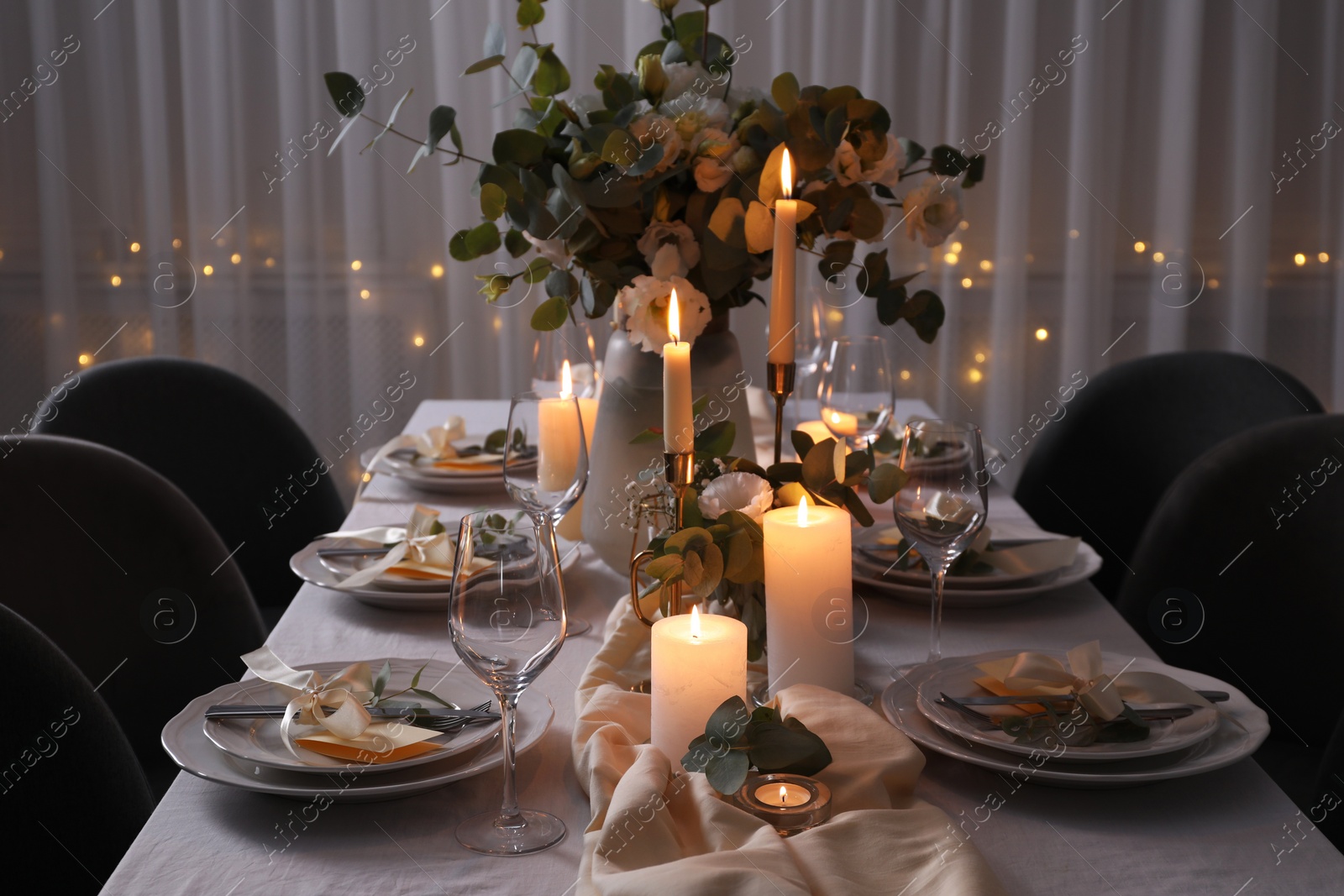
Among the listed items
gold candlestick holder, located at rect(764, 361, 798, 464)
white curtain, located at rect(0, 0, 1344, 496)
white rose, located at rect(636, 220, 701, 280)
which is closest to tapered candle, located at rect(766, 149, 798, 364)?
gold candlestick holder, located at rect(764, 361, 798, 464)

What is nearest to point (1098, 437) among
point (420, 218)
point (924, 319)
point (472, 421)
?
point (924, 319)

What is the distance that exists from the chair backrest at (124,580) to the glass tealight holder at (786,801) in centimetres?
88

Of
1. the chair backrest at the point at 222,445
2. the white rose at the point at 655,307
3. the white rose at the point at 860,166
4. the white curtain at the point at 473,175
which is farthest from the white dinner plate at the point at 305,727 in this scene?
the white curtain at the point at 473,175

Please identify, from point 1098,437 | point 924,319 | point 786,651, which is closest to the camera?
point 786,651

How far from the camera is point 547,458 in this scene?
119 cm

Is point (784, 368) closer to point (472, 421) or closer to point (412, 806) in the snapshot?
point (412, 806)

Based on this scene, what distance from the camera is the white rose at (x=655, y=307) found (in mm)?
1106

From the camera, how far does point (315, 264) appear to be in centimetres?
318

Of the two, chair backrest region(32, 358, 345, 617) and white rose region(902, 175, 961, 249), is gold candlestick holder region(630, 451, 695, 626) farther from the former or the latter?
chair backrest region(32, 358, 345, 617)

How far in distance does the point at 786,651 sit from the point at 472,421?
1.33 m

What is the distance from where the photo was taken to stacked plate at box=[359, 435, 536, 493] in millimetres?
1629

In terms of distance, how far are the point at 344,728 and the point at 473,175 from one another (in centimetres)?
256

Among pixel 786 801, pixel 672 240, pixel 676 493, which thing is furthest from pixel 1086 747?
pixel 672 240

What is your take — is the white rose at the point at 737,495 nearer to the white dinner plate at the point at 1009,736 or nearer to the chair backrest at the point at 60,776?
the white dinner plate at the point at 1009,736
